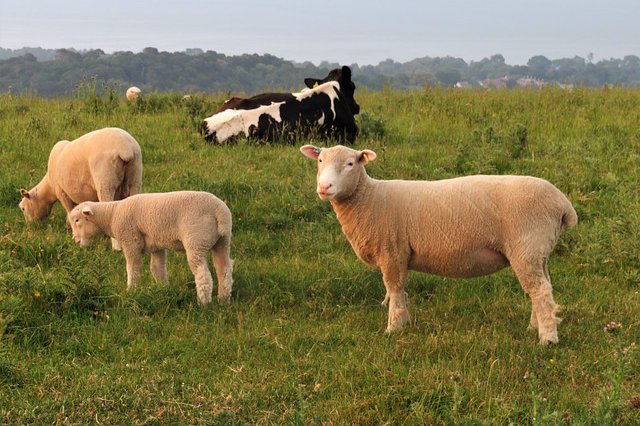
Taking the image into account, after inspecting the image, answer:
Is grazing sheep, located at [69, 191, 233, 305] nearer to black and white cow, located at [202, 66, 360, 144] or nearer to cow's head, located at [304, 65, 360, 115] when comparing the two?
black and white cow, located at [202, 66, 360, 144]

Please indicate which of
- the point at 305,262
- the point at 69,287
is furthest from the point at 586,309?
the point at 69,287

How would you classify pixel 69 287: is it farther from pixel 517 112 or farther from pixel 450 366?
pixel 517 112

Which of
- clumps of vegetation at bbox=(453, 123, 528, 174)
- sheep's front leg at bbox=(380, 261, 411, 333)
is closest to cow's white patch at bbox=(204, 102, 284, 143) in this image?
clumps of vegetation at bbox=(453, 123, 528, 174)

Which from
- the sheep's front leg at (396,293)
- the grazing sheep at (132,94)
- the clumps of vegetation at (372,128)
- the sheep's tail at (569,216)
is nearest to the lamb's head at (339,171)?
the sheep's front leg at (396,293)

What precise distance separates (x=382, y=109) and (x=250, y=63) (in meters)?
49.2

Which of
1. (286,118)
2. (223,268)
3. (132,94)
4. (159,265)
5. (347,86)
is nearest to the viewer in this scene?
(223,268)

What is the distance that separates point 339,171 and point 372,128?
754cm

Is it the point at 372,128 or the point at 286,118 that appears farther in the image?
the point at 372,128

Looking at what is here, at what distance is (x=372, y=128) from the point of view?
13805 mm

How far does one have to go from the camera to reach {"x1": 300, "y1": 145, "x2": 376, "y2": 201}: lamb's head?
20.6 feet

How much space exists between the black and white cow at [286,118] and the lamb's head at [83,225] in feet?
18.7

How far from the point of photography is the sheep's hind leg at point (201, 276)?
6910 millimetres

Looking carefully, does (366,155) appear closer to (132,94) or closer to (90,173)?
(90,173)

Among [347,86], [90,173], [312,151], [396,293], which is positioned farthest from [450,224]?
[347,86]
